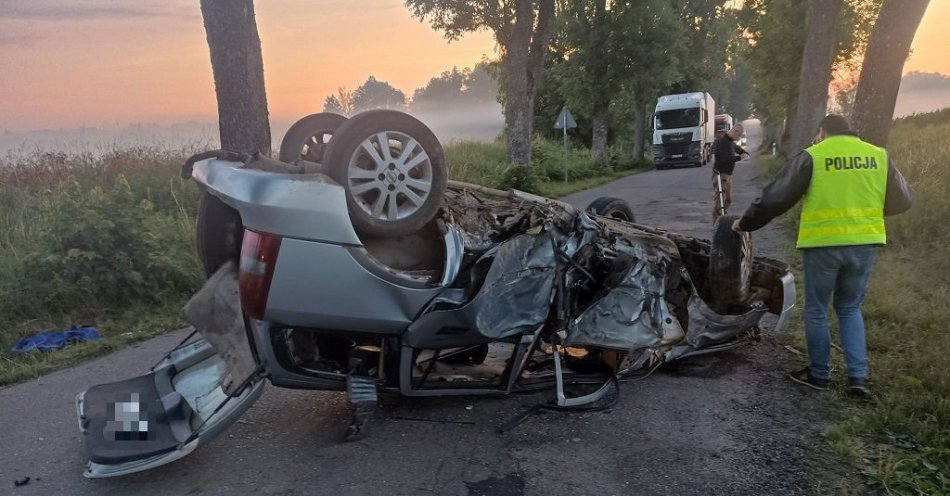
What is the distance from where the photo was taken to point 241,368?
307cm

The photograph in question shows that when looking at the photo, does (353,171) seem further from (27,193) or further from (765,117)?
(765,117)

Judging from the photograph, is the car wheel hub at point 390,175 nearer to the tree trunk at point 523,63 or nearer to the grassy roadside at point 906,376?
the grassy roadside at point 906,376

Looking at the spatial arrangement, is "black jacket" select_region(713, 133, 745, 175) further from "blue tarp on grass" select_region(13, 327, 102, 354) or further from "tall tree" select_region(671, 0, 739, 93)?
"tall tree" select_region(671, 0, 739, 93)

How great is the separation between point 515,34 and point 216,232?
14.2 m

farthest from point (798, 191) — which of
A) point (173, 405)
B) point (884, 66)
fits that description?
point (884, 66)

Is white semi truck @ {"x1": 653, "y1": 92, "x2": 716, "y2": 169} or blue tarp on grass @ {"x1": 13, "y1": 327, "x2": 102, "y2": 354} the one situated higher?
white semi truck @ {"x1": 653, "y1": 92, "x2": 716, "y2": 169}

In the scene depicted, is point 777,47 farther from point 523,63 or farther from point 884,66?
point 884,66

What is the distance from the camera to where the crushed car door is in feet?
9.54

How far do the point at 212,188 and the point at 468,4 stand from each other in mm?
17880

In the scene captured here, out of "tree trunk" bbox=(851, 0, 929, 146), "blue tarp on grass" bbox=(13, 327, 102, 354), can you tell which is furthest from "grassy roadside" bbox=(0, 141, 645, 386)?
"tree trunk" bbox=(851, 0, 929, 146)

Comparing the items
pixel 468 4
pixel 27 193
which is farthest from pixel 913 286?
pixel 468 4

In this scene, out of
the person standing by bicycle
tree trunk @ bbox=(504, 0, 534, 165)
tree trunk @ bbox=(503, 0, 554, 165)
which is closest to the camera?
the person standing by bicycle

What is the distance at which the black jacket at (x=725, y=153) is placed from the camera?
401 inches

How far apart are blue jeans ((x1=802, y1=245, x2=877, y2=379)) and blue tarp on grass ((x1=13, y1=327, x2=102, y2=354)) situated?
5770 mm
